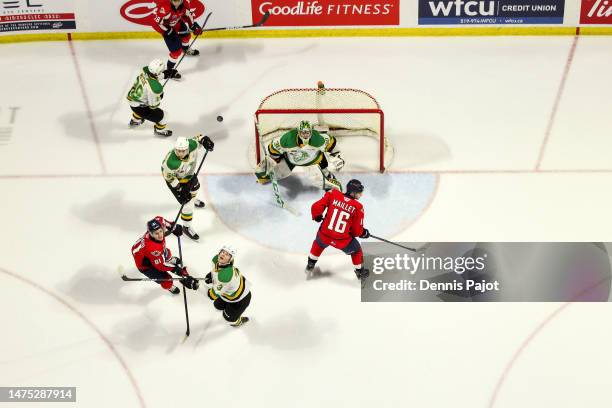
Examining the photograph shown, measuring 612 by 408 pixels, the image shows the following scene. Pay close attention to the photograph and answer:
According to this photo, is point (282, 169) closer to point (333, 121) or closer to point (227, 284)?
point (333, 121)

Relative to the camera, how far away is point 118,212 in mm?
9531

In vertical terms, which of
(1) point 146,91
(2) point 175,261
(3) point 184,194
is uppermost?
(1) point 146,91

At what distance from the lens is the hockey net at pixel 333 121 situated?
33.0 ft

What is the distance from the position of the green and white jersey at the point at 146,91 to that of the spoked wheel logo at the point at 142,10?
1733 millimetres

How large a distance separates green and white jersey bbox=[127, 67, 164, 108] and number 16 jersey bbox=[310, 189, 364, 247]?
246cm

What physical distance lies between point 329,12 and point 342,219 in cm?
390

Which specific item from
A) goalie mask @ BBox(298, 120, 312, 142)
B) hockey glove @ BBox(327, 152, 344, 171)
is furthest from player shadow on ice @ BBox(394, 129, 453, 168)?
goalie mask @ BBox(298, 120, 312, 142)

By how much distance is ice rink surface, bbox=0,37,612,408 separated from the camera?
805cm

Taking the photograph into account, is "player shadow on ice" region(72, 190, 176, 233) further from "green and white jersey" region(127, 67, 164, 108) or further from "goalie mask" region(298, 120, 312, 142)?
"goalie mask" region(298, 120, 312, 142)

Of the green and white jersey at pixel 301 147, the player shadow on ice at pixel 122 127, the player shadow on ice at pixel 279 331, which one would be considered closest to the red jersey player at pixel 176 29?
the player shadow on ice at pixel 122 127

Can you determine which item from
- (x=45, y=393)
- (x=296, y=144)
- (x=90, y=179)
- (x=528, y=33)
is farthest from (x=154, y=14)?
(x=45, y=393)

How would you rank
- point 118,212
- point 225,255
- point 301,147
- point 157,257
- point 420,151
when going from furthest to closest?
1. point 420,151
2. point 118,212
3. point 301,147
4. point 157,257
5. point 225,255

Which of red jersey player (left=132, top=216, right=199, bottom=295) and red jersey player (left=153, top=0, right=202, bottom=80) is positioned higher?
red jersey player (left=153, top=0, right=202, bottom=80)

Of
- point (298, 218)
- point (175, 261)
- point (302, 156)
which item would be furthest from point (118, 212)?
point (302, 156)
